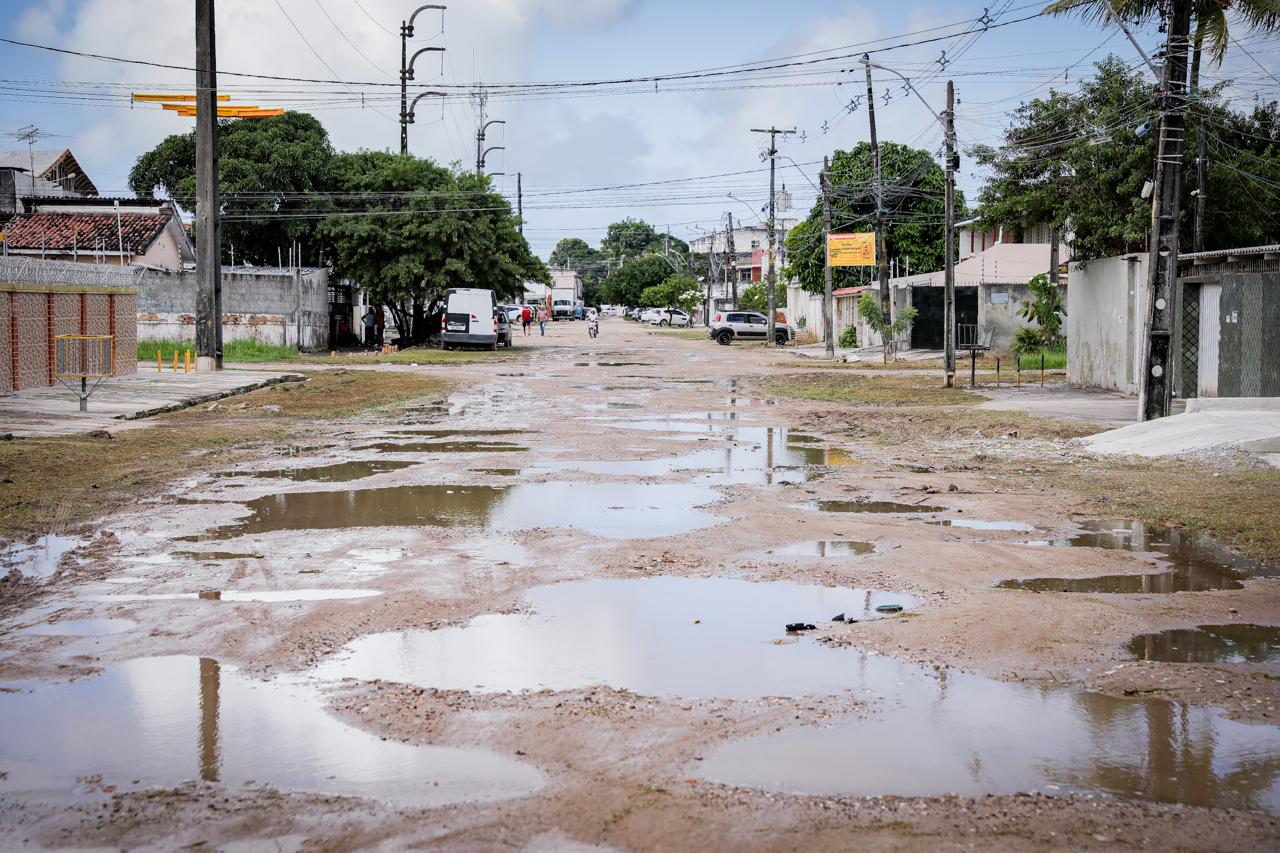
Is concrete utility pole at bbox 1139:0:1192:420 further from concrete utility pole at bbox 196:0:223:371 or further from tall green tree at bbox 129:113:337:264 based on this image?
tall green tree at bbox 129:113:337:264

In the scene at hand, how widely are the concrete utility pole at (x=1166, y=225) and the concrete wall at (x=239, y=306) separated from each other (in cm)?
3452

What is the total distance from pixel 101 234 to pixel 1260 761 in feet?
163

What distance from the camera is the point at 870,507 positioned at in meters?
12.7

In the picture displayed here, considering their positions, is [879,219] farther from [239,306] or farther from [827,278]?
[239,306]

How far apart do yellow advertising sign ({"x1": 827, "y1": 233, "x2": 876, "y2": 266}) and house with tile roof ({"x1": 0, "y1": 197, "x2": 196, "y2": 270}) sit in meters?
28.1

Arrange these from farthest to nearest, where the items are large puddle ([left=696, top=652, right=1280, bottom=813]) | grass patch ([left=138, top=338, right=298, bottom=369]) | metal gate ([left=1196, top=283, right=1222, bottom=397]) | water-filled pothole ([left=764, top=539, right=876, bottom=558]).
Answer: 1. grass patch ([left=138, top=338, right=298, bottom=369])
2. metal gate ([left=1196, top=283, right=1222, bottom=397])
3. water-filled pothole ([left=764, top=539, right=876, bottom=558])
4. large puddle ([left=696, top=652, right=1280, bottom=813])

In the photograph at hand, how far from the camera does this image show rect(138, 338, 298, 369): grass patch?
42.9 metres

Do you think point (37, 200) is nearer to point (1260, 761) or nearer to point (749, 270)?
point (1260, 761)

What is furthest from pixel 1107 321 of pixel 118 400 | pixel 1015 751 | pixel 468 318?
pixel 468 318

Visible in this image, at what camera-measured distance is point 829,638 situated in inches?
299

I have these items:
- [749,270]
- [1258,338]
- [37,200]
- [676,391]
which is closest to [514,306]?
[749,270]

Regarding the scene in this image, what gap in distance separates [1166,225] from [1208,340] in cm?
468

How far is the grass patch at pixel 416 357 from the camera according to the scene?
42.5 m

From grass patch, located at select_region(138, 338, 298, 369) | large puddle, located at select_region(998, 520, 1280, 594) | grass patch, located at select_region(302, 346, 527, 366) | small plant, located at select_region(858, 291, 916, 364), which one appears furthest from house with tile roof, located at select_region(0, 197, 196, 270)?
large puddle, located at select_region(998, 520, 1280, 594)
